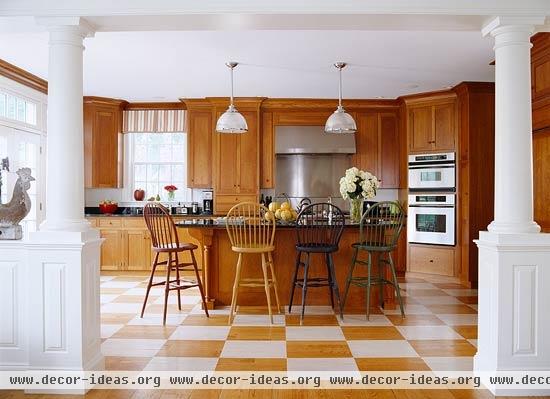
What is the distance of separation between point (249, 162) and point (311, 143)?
3.19 feet

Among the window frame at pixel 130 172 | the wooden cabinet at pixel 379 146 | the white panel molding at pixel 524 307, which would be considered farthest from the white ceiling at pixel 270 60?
the white panel molding at pixel 524 307

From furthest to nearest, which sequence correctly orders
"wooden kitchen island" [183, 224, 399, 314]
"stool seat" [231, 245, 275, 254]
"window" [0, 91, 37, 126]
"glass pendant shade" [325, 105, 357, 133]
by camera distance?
"window" [0, 91, 37, 126] < "glass pendant shade" [325, 105, 357, 133] < "wooden kitchen island" [183, 224, 399, 314] < "stool seat" [231, 245, 275, 254]

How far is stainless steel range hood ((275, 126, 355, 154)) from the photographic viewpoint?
6949 mm

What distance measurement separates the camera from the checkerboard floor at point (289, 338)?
3137 millimetres

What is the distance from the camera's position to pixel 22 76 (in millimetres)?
5531

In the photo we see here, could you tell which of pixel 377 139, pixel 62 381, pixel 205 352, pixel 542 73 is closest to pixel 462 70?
pixel 542 73

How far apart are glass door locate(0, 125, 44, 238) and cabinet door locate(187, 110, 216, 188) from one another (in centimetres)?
203

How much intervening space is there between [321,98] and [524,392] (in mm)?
5033

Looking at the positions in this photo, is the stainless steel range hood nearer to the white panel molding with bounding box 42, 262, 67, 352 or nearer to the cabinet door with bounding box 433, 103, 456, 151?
the cabinet door with bounding box 433, 103, 456, 151

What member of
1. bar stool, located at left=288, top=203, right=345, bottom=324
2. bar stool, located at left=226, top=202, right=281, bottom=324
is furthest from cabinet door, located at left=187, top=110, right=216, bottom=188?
bar stool, located at left=288, top=203, right=345, bottom=324

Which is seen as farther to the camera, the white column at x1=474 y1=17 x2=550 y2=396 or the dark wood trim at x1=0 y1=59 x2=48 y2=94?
the dark wood trim at x1=0 y1=59 x2=48 y2=94

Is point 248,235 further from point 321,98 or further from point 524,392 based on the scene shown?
point 321,98

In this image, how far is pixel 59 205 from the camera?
9.34 feet

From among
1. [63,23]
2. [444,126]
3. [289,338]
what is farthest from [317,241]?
[444,126]
